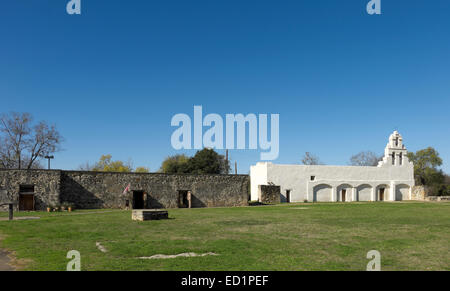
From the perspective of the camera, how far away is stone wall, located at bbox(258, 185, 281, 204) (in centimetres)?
4039

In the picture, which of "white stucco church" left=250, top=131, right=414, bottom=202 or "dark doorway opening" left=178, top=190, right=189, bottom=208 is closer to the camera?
"dark doorway opening" left=178, top=190, right=189, bottom=208

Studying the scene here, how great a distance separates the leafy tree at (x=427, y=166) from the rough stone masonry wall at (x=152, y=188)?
4187 centimetres

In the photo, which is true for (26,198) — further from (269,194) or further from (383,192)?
(383,192)

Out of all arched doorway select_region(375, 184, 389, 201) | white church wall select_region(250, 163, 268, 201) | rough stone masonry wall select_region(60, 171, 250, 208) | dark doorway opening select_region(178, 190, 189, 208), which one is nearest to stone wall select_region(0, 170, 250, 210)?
rough stone masonry wall select_region(60, 171, 250, 208)

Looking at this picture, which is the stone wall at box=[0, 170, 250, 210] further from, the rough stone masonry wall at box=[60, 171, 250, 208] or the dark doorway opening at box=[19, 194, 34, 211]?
the dark doorway opening at box=[19, 194, 34, 211]

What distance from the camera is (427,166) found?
214ft

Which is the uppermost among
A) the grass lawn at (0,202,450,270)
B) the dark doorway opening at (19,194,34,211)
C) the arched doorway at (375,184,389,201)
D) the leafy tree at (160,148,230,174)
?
the leafy tree at (160,148,230,174)

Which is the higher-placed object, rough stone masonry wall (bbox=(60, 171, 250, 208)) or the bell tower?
the bell tower

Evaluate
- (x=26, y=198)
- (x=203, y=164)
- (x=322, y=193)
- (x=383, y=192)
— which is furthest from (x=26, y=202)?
(x=383, y=192)

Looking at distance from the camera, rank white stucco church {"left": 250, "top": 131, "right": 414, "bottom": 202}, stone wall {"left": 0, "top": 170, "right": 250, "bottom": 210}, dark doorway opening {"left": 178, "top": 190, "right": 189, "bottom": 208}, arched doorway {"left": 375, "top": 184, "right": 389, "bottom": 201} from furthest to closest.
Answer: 1. arched doorway {"left": 375, "top": 184, "right": 389, "bottom": 201}
2. white stucco church {"left": 250, "top": 131, "right": 414, "bottom": 202}
3. dark doorway opening {"left": 178, "top": 190, "right": 189, "bottom": 208}
4. stone wall {"left": 0, "top": 170, "right": 250, "bottom": 210}

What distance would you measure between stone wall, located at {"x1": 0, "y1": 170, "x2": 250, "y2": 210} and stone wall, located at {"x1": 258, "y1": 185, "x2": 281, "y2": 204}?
4.74 metres

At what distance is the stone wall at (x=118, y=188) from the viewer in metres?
27.5

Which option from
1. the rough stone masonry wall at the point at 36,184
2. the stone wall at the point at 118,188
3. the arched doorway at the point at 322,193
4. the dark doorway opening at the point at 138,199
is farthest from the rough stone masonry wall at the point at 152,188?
the arched doorway at the point at 322,193
